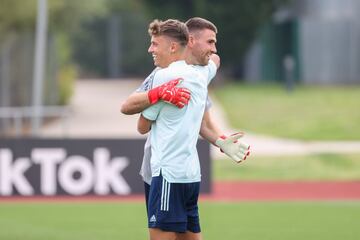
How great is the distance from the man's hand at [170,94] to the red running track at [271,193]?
10578 millimetres

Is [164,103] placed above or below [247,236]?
above

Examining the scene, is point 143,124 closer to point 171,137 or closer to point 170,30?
point 171,137

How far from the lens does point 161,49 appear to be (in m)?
7.73

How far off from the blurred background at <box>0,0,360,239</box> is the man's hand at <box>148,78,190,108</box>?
5183mm

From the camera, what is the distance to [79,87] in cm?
4228

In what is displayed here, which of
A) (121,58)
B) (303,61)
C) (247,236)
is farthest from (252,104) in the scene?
(247,236)

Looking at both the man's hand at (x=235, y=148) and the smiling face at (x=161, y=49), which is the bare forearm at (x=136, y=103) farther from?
the man's hand at (x=235, y=148)

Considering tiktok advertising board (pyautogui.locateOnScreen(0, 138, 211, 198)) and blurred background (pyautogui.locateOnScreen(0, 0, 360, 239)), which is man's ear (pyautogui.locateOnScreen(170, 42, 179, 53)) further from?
tiktok advertising board (pyautogui.locateOnScreen(0, 138, 211, 198))

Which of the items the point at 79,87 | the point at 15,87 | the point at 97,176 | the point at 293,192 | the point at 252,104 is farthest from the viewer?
the point at 79,87

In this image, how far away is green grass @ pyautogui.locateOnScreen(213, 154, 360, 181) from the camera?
2297 cm

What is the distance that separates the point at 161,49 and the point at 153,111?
1.40 ft

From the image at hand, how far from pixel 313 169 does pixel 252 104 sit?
887 cm

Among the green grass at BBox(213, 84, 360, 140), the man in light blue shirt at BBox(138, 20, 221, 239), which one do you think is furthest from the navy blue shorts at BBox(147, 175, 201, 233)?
the green grass at BBox(213, 84, 360, 140)

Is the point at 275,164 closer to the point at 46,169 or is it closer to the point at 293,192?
the point at 293,192
